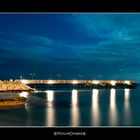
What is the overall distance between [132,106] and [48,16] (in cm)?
56

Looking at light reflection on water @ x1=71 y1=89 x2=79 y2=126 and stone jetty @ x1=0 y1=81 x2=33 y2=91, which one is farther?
stone jetty @ x1=0 y1=81 x2=33 y2=91

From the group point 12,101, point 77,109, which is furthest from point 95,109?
point 12,101

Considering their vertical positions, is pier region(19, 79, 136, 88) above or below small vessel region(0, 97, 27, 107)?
above

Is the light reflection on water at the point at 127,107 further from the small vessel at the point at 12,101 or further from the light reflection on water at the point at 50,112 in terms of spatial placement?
the small vessel at the point at 12,101

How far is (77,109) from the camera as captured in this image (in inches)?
64.9

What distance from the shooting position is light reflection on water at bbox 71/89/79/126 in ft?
4.89

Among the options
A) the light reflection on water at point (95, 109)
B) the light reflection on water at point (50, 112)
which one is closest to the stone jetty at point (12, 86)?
the light reflection on water at point (50, 112)

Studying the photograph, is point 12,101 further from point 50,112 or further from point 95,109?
point 95,109

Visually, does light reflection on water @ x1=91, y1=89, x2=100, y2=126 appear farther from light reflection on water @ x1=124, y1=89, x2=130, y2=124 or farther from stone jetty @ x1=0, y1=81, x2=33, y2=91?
stone jetty @ x1=0, y1=81, x2=33, y2=91

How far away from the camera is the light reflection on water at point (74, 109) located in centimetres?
149

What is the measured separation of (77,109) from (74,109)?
2 cm

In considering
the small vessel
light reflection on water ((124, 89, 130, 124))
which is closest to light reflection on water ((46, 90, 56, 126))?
the small vessel
